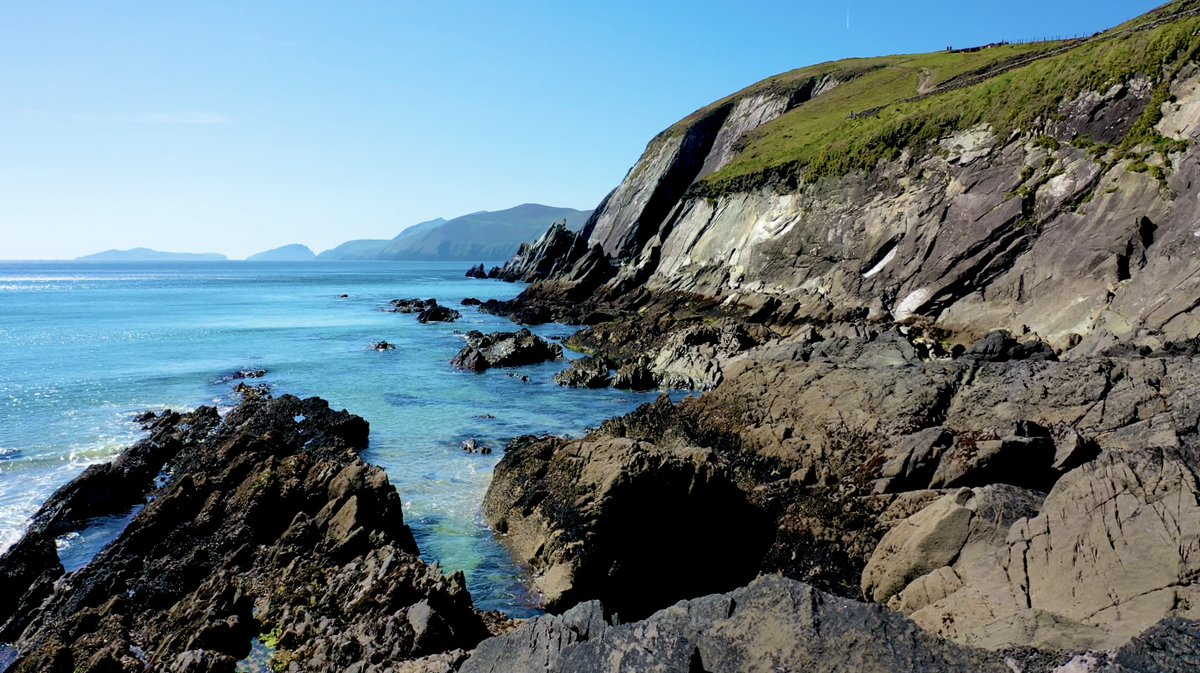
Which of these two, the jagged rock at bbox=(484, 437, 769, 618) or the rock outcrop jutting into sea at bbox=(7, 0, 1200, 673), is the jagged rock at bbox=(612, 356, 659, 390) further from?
the jagged rock at bbox=(484, 437, 769, 618)

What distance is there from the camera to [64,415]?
96.4 feet

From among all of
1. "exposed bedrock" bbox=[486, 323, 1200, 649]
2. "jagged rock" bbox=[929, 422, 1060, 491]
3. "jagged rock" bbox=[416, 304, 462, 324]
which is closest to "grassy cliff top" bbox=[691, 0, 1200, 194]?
"exposed bedrock" bbox=[486, 323, 1200, 649]

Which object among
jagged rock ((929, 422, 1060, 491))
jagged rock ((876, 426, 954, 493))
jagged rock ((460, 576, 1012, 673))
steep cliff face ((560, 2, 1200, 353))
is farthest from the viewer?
steep cliff face ((560, 2, 1200, 353))

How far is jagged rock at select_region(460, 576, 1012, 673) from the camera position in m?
7.32

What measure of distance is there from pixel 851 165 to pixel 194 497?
52.2 m

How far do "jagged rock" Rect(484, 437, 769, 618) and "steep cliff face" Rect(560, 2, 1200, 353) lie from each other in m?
19.3

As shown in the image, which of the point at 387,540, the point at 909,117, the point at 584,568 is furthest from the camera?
the point at 909,117

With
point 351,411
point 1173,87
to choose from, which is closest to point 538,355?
point 351,411

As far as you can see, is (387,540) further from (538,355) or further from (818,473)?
(538,355)

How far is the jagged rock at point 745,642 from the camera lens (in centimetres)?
732

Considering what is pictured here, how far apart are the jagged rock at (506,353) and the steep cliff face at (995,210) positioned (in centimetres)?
1707

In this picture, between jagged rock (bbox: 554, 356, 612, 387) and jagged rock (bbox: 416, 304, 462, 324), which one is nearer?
jagged rock (bbox: 554, 356, 612, 387)

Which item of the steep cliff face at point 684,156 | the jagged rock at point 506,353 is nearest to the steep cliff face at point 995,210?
the jagged rock at point 506,353

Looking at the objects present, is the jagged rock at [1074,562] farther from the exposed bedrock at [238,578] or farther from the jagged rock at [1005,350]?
the jagged rock at [1005,350]
